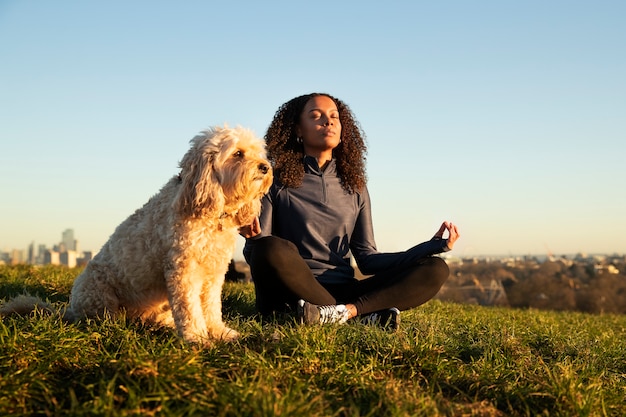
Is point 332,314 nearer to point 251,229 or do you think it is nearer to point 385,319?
point 385,319

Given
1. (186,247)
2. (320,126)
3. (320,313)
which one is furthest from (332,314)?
(320,126)

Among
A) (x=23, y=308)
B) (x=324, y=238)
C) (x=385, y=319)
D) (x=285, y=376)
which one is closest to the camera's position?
(x=285, y=376)

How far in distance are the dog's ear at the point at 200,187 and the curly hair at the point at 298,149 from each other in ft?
5.01

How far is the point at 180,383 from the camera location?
10.7 feet

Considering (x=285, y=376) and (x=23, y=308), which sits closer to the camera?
(x=285, y=376)

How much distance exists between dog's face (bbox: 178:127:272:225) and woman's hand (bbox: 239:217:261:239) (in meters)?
0.55

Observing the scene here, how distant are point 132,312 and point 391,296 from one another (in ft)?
8.34

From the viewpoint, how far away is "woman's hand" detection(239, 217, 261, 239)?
539cm

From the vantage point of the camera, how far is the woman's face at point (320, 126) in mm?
6195

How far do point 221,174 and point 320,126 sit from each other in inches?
74.9

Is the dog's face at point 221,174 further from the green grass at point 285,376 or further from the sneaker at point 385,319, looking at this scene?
the sneaker at point 385,319

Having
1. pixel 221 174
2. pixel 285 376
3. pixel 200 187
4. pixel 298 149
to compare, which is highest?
pixel 298 149

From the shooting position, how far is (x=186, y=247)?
4.58m

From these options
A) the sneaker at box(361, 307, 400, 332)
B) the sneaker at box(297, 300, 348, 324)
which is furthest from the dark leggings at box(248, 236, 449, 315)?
the sneaker at box(297, 300, 348, 324)
